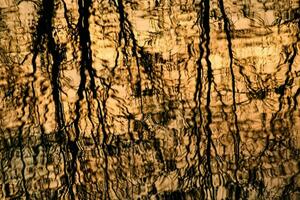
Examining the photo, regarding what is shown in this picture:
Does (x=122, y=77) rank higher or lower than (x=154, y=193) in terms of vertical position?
higher

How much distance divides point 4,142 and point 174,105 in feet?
1.58

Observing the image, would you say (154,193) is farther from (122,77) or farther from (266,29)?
(266,29)

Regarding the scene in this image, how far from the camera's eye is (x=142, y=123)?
42.1 inches

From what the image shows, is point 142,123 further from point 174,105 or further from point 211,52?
point 211,52

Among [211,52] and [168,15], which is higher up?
[168,15]

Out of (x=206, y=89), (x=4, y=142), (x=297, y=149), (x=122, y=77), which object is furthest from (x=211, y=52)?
(x=4, y=142)

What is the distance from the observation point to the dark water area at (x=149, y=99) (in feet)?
3.33

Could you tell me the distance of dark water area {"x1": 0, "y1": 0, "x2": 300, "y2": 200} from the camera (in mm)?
1014

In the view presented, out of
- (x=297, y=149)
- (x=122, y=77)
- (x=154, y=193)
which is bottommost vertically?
(x=154, y=193)

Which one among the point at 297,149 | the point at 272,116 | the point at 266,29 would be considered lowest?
the point at 297,149

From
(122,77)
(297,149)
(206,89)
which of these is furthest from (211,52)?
(297,149)

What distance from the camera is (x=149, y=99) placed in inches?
41.9

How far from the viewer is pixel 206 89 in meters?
1.06

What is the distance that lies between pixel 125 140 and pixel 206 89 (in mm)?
273
